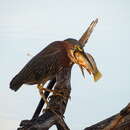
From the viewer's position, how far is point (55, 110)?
10203mm

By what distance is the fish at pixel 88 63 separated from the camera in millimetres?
10148

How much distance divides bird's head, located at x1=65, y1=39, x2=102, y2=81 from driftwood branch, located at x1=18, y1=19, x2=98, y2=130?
13.9 inches

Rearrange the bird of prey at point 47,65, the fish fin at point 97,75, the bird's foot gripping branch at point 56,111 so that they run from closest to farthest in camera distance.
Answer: the bird's foot gripping branch at point 56,111 → the fish fin at point 97,75 → the bird of prey at point 47,65

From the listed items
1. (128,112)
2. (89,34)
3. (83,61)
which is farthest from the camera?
(89,34)

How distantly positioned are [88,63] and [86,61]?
0.06m

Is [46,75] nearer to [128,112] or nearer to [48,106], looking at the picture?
[48,106]

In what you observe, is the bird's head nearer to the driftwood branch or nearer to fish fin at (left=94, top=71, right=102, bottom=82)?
fish fin at (left=94, top=71, right=102, bottom=82)

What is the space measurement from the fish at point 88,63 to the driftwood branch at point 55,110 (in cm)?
42

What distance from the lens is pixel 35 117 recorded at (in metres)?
10.1

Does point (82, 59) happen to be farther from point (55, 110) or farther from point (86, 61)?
point (55, 110)

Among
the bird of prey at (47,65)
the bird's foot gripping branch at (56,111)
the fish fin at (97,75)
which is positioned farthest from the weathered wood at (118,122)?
the bird of prey at (47,65)

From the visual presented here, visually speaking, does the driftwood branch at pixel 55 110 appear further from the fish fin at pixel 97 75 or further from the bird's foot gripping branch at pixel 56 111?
the fish fin at pixel 97 75

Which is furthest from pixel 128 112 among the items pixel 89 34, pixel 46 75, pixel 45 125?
pixel 89 34

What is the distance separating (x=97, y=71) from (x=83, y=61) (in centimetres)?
34
